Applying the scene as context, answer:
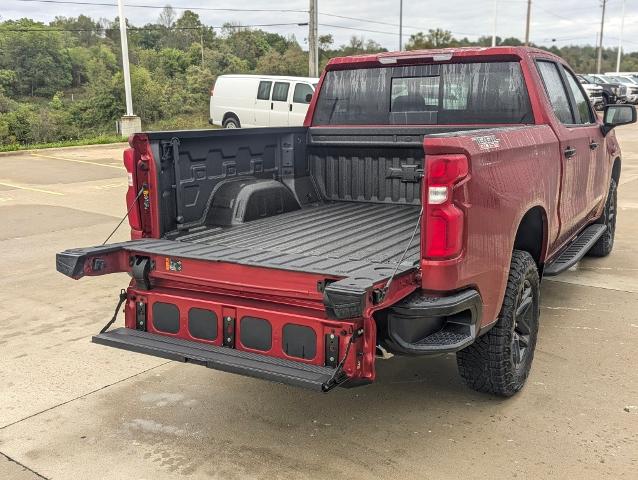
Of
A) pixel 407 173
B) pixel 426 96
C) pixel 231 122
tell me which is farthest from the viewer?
pixel 231 122

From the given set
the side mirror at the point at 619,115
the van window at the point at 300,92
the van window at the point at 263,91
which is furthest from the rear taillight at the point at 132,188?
the van window at the point at 263,91

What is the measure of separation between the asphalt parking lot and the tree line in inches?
893

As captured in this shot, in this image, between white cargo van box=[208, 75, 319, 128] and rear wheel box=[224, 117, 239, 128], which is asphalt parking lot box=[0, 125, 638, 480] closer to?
white cargo van box=[208, 75, 319, 128]

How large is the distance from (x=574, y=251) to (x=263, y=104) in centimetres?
1366

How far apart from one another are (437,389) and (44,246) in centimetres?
571

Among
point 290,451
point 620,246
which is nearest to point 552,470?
point 290,451

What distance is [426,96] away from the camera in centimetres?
506

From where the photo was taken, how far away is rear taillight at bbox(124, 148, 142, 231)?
3.79 m

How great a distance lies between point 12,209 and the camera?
1056 cm

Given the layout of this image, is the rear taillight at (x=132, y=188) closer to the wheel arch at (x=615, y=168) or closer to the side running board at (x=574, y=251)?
the side running board at (x=574, y=251)

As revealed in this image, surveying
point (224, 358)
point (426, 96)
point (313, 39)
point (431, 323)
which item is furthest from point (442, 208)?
point (313, 39)

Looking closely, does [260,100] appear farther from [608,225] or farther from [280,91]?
[608,225]

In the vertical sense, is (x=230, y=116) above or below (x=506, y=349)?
above

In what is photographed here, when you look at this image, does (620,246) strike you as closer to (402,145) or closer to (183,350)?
(402,145)
